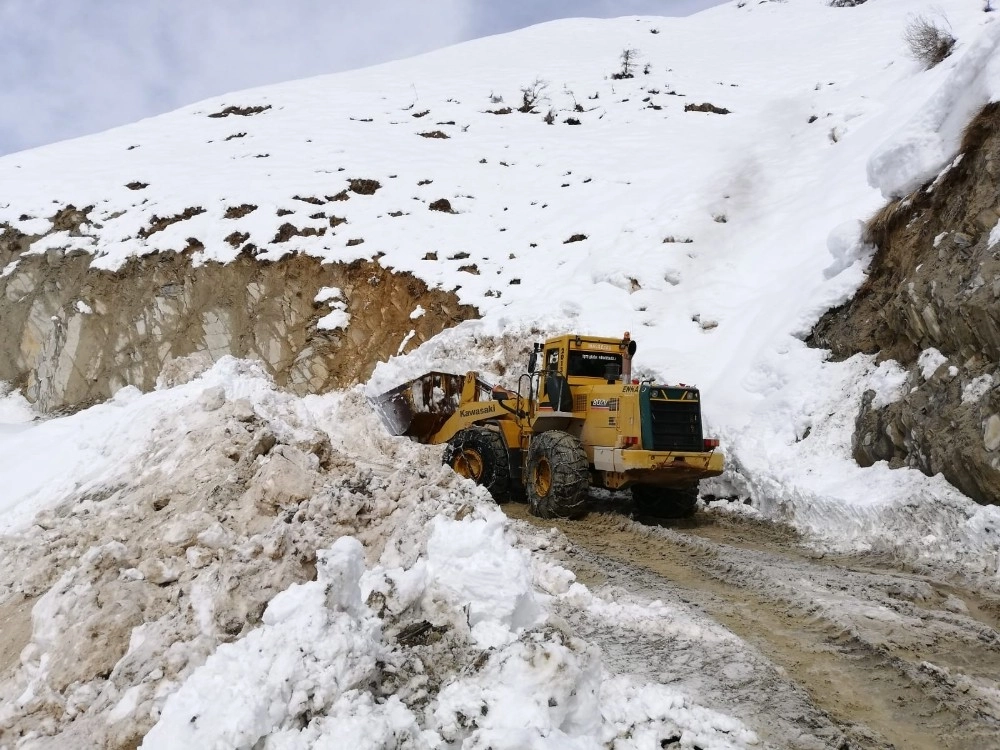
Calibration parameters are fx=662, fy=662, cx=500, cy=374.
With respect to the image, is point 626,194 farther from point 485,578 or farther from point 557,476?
point 485,578

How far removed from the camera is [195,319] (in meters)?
19.1

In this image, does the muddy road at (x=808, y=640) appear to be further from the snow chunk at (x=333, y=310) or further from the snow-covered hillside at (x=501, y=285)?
the snow chunk at (x=333, y=310)

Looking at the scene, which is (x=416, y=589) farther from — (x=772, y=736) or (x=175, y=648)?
(x=772, y=736)

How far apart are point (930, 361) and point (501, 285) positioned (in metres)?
11.2

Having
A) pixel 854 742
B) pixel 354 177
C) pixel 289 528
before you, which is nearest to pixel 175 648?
pixel 289 528

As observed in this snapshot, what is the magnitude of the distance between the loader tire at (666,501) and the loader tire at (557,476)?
4.20 ft

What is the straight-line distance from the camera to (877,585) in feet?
18.7

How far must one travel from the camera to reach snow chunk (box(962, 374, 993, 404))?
678cm

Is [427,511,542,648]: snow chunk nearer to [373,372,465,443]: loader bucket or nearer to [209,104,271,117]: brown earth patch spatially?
[373,372,465,443]: loader bucket

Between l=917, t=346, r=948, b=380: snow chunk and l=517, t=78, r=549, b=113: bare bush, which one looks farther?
l=517, t=78, r=549, b=113: bare bush

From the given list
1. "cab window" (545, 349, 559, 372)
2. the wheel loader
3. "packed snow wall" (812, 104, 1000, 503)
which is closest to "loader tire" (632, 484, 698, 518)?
the wheel loader

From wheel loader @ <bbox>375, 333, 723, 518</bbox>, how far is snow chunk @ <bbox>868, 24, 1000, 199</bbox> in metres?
5.29

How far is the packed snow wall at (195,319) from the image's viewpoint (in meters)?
17.7

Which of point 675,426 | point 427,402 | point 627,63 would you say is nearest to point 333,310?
point 427,402
